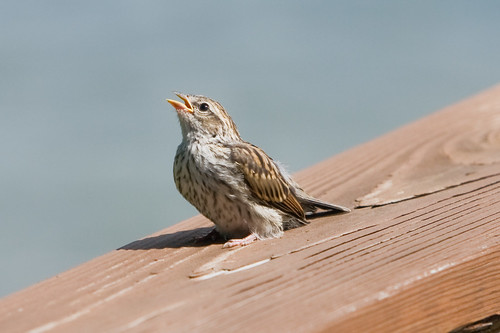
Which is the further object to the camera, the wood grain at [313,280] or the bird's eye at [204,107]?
the bird's eye at [204,107]

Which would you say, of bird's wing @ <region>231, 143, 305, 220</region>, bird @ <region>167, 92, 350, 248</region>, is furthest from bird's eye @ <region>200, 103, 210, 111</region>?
bird's wing @ <region>231, 143, 305, 220</region>

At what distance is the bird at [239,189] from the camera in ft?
13.8

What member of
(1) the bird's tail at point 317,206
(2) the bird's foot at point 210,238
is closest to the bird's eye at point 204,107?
(1) the bird's tail at point 317,206

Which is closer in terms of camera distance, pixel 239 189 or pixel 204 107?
pixel 239 189

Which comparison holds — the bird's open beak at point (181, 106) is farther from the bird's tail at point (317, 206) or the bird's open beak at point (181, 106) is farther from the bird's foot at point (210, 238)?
the bird's foot at point (210, 238)

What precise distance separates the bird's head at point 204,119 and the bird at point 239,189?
0.20ft

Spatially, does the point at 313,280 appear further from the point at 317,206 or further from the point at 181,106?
the point at 181,106

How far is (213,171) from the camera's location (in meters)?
4.39

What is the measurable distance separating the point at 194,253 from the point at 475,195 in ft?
3.56

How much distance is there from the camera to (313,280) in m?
2.17

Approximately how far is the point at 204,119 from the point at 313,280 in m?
2.93

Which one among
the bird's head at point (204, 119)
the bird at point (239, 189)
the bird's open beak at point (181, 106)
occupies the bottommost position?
the bird at point (239, 189)

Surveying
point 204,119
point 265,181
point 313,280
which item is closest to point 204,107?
point 204,119

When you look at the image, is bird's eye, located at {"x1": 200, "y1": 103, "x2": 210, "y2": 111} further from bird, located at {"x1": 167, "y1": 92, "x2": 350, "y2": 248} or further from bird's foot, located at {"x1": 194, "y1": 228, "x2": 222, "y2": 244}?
bird's foot, located at {"x1": 194, "y1": 228, "x2": 222, "y2": 244}
